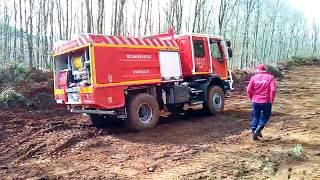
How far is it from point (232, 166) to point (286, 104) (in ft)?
27.9

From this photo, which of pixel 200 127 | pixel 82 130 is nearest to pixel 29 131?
pixel 82 130

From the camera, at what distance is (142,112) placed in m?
9.33

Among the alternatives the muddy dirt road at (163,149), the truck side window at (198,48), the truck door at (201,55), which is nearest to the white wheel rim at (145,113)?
the muddy dirt road at (163,149)

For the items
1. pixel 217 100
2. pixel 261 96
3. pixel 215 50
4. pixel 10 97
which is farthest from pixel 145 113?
pixel 10 97

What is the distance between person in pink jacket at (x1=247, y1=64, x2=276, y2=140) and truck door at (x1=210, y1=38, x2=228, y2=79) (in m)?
3.61

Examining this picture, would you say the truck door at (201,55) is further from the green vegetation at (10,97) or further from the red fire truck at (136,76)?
the green vegetation at (10,97)

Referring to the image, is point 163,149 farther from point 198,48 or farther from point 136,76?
point 198,48

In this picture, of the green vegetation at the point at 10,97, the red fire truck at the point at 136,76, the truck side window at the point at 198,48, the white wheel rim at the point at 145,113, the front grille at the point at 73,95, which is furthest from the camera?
the green vegetation at the point at 10,97

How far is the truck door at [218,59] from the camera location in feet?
37.9

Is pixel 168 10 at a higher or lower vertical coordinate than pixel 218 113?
higher

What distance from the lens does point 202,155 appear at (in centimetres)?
677

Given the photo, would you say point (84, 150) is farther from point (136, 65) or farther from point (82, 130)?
point (136, 65)

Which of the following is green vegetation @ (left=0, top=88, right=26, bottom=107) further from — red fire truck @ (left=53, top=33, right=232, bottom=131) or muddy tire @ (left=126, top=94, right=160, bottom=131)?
muddy tire @ (left=126, top=94, right=160, bottom=131)

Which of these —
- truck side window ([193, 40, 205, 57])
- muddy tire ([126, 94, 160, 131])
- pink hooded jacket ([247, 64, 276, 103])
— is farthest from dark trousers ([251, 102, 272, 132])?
truck side window ([193, 40, 205, 57])
